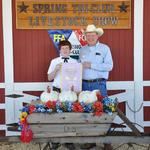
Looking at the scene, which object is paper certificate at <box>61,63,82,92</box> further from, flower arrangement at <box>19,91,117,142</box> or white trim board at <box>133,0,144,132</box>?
white trim board at <box>133,0,144,132</box>

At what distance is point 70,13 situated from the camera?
21.4 ft

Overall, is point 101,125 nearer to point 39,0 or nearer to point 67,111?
point 67,111

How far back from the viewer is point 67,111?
453 cm

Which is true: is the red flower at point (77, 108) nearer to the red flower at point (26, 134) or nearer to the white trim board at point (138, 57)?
the red flower at point (26, 134)

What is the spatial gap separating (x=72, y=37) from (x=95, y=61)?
921 millimetres

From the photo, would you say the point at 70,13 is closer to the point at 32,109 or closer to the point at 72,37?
the point at 72,37

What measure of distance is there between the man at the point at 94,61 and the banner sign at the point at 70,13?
2.38 ft

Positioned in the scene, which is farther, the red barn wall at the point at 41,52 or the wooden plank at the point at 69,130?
the red barn wall at the point at 41,52

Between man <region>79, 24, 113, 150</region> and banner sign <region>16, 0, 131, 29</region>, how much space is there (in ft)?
2.38

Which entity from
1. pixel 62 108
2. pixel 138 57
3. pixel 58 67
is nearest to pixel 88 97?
pixel 62 108

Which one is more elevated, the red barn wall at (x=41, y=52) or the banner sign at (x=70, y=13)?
the banner sign at (x=70, y=13)

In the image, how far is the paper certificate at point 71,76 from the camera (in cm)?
531

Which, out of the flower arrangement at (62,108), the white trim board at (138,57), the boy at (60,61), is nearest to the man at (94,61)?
the boy at (60,61)

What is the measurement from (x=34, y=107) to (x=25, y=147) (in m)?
2.29
